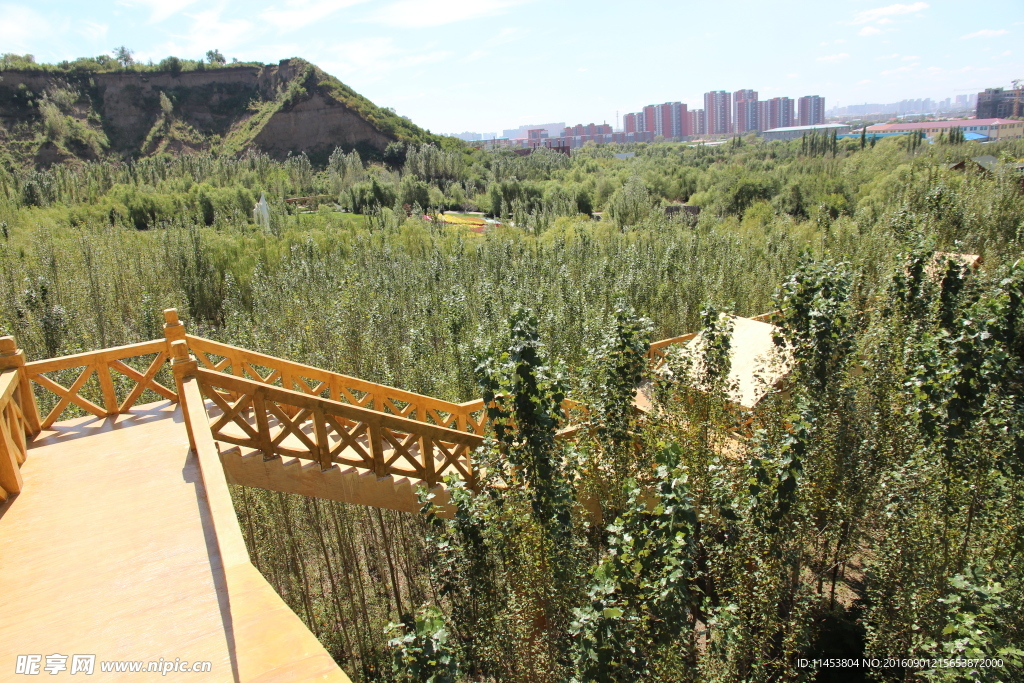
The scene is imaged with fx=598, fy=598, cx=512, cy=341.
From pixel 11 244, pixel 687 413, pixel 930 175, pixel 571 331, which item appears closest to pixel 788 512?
pixel 687 413

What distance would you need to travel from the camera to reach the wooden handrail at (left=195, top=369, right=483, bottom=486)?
5.51 meters

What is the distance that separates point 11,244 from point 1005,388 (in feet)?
70.1

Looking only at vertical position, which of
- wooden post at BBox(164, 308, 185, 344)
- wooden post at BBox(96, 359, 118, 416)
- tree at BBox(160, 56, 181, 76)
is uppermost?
tree at BBox(160, 56, 181, 76)

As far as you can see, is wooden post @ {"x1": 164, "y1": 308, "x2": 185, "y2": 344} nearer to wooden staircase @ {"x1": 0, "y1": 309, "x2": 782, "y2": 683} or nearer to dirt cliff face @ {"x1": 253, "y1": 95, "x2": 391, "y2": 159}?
wooden staircase @ {"x1": 0, "y1": 309, "x2": 782, "y2": 683}

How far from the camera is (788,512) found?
5.36 metres

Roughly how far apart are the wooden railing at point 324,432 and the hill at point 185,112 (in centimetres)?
6023

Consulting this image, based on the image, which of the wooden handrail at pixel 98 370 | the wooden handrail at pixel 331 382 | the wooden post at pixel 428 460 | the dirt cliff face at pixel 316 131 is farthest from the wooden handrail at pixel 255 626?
the dirt cliff face at pixel 316 131

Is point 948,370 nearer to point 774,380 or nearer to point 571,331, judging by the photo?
point 774,380

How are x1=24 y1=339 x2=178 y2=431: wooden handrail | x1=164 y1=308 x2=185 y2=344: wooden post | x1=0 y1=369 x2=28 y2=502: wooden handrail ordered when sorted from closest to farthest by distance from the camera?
1. x1=0 y1=369 x2=28 y2=502: wooden handrail
2. x1=164 y1=308 x2=185 y2=344: wooden post
3. x1=24 y1=339 x2=178 y2=431: wooden handrail

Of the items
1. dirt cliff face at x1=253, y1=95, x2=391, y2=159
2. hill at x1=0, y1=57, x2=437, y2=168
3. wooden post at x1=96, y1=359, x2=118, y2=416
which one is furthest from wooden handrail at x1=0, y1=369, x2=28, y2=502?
dirt cliff face at x1=253, y1=95, x2=391, y2=159

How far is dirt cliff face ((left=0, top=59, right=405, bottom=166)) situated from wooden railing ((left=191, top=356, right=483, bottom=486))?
60.8 m

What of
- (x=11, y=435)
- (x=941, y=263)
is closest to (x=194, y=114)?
(x=11, y=435)

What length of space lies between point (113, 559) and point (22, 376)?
2371 millimetres

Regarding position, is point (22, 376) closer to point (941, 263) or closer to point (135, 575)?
point (135, 575)
